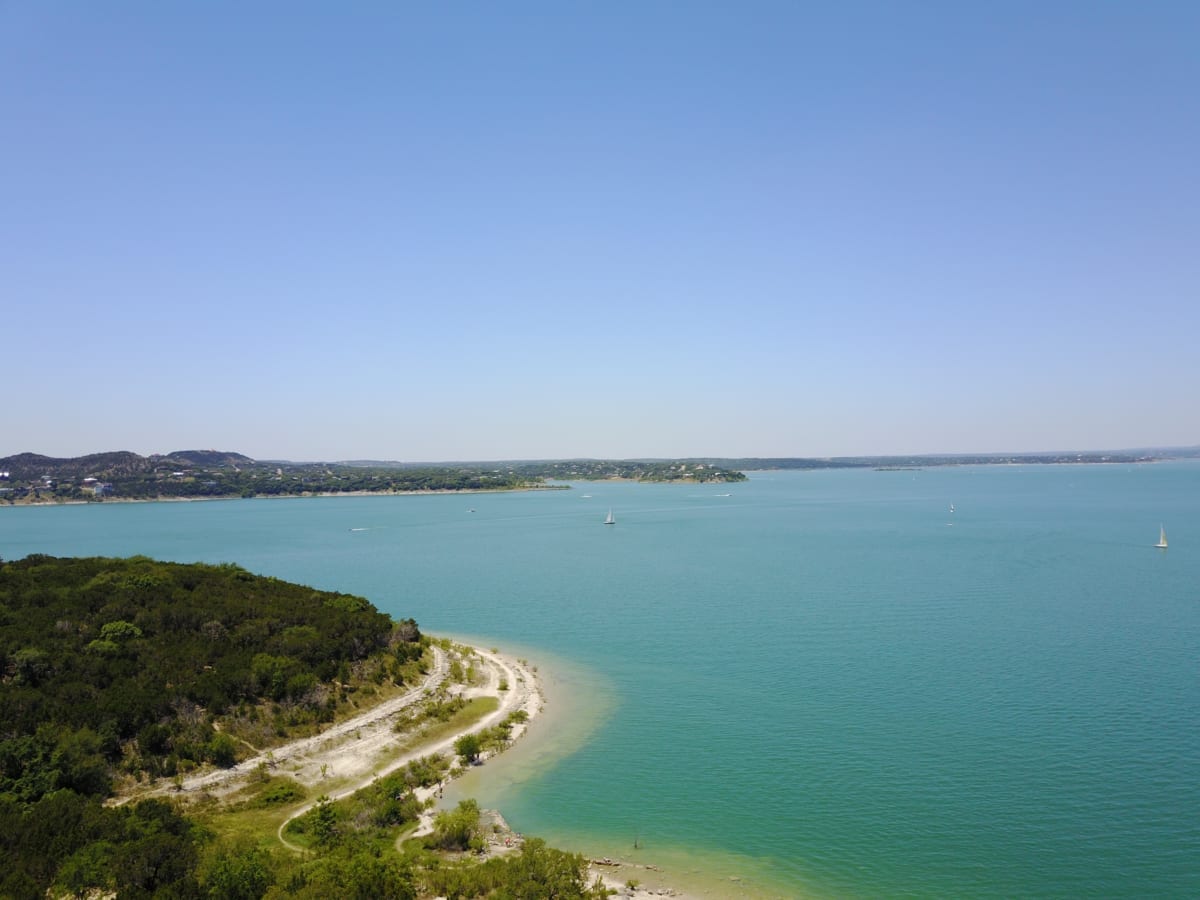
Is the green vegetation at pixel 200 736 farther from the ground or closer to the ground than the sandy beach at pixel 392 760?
farther from the ground

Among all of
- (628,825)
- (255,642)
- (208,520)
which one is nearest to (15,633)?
(255,642)

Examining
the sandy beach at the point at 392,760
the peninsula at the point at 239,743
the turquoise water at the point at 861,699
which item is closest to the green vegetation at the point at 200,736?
the peninsula at the point at 239,743

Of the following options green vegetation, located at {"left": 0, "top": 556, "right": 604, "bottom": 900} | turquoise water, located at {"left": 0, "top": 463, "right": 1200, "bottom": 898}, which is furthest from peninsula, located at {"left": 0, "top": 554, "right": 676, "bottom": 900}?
turquoise water, located at {"left": 0, "top": 463, "right": 1200, "bottom": 898}

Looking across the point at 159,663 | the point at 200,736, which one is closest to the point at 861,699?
the point at 200,736

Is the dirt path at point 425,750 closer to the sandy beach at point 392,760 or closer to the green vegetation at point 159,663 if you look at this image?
the sandy beach at point 392,760

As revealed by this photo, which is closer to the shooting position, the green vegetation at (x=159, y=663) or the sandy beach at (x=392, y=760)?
the sandy beach at (x=392, y=760)
